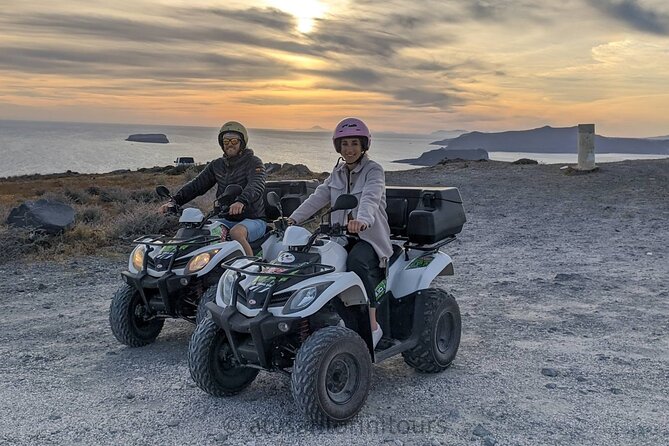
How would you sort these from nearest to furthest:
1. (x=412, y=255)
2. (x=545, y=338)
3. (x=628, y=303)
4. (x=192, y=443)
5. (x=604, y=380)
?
(x=192, y=443) < (x=604, y=380) < (x=412, y=255) < (x=545, y=338) < (x=628, y=303)

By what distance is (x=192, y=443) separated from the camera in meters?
4.12

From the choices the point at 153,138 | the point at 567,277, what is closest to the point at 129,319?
the point at 567,277

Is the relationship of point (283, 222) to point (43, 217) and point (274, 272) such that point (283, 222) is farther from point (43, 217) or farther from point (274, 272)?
point (43, 217)

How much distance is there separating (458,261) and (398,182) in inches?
516

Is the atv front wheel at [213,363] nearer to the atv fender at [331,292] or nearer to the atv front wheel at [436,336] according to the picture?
the atv fender at [331,292]

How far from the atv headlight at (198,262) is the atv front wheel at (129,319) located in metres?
0.66

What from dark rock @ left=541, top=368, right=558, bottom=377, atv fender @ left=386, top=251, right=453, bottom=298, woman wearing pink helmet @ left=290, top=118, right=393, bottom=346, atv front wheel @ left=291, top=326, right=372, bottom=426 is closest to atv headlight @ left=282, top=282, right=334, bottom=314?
atv front wheel @ left=291, top=326, right=372, bottom=426

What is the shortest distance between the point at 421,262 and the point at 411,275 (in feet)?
0.70

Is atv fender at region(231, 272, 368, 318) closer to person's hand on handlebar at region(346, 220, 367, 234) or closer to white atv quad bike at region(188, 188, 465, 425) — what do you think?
white atv quad bike at region(188, 188, 465, 425)

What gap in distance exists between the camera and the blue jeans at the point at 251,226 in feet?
22.4

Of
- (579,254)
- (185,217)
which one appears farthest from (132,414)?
(579,254)

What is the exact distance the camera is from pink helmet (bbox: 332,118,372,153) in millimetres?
5094

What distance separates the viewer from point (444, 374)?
546 centimetres

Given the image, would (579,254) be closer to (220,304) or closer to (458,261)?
(458,261)
